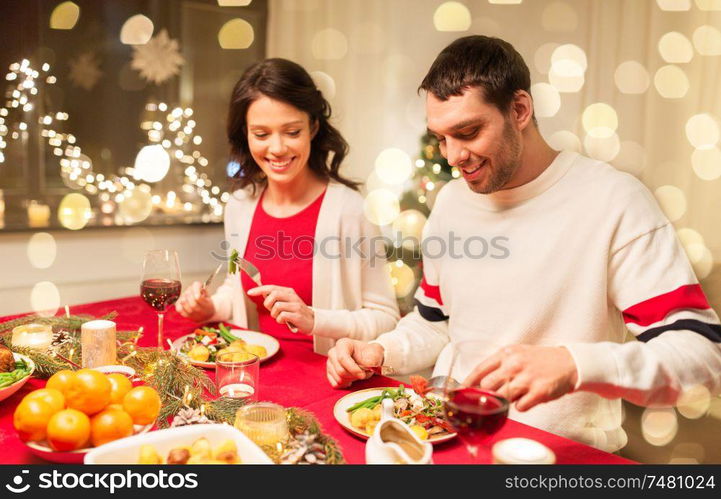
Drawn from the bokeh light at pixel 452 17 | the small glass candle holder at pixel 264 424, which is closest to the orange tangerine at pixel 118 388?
the small glass candle holder at pixel 264 424

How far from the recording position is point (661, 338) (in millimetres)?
1168

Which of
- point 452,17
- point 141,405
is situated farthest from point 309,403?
point 452,17

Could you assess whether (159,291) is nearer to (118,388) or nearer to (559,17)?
(118,388)

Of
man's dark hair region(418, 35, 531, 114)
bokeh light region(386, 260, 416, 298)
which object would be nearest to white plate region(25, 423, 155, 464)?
man's dark hair region(418, 35, 531, 114)

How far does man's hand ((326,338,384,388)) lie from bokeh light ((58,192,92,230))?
1.92 metres

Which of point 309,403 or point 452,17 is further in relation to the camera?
point 452,17

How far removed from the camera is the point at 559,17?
3.14m

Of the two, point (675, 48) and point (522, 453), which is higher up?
point (675, 48)

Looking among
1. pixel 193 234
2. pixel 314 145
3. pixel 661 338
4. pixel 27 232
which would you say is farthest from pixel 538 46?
pixel 27 232

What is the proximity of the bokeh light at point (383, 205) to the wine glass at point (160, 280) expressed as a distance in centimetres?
175

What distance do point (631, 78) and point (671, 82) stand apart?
0.58ft

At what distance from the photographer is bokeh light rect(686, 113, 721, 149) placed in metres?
2.63

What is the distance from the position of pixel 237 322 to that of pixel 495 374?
4.75 feet
